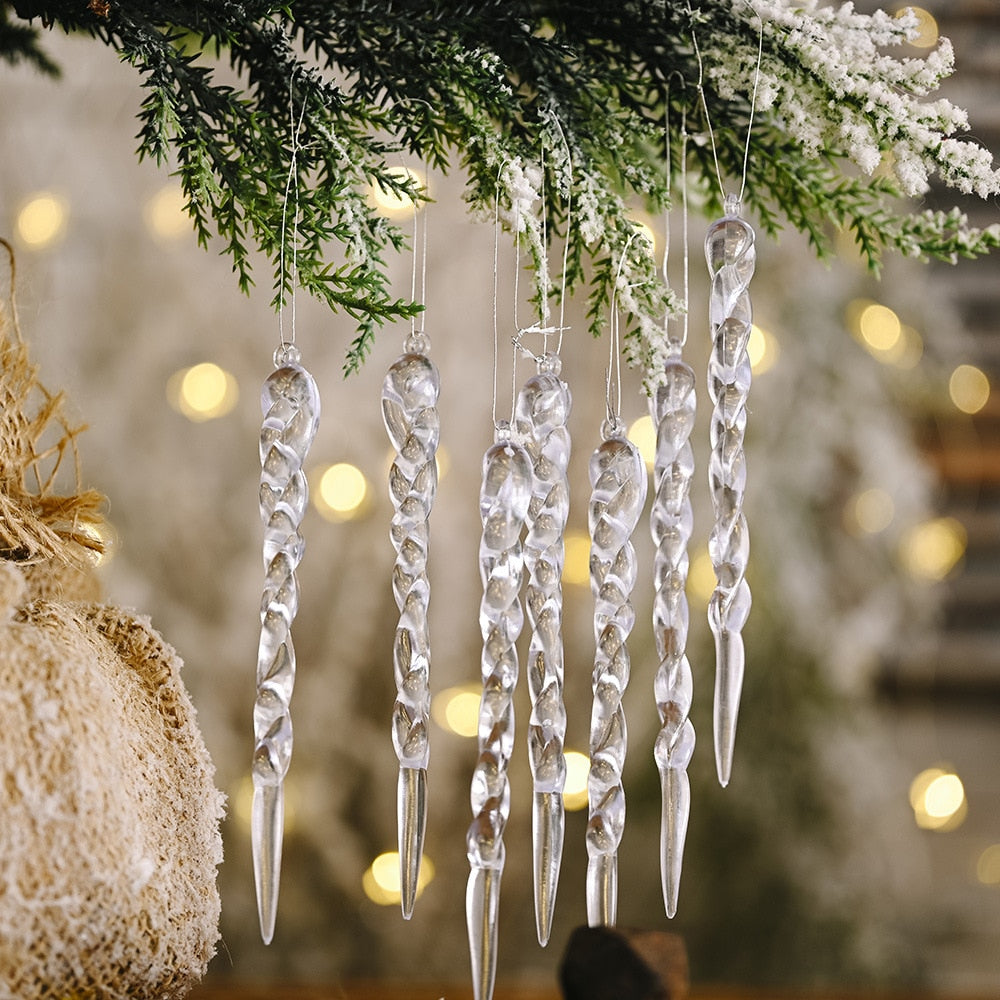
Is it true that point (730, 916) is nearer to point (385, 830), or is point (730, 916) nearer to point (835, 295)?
point (385, 830)

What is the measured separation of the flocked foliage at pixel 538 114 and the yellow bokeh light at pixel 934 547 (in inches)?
36.3

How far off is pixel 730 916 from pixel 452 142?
3.74 feet

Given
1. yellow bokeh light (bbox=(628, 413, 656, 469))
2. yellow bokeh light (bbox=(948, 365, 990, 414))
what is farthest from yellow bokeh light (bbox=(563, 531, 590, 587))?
yellow bokeh light (bbox=(948, 365, 990, 414))

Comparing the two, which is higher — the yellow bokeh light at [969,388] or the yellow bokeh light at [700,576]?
the yellow bokeh light at [969,388]

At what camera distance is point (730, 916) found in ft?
4.38

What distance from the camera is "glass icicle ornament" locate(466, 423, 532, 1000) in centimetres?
44

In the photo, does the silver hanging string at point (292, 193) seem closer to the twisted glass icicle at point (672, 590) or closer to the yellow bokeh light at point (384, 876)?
the twisted glass icicle at point (672, 590)

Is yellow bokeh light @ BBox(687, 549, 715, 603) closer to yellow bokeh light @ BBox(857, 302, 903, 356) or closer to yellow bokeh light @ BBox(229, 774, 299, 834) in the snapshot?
yellow bokeh light @ BBox(857, 302, 903, 356)

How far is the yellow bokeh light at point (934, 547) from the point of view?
1.40 metres

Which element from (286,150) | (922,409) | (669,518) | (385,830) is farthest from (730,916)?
(286,150)

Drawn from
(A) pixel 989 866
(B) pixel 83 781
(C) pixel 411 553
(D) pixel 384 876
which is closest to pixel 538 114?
(C) pixel 411 553

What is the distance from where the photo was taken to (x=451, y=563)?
1.28 m

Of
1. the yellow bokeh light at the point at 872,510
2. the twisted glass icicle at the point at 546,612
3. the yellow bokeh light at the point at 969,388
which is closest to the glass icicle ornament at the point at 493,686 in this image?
the twisted glass icicle at the point at 546,612

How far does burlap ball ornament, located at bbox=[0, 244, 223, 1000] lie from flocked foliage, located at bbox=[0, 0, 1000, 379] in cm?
15
